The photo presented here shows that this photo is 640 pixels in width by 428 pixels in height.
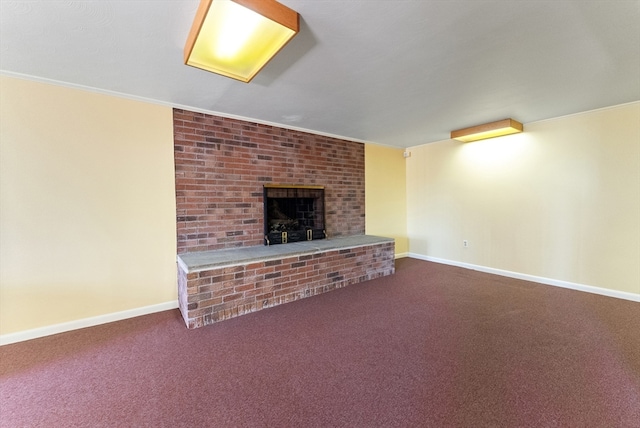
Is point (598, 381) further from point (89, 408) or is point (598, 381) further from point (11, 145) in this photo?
point (11, 145)

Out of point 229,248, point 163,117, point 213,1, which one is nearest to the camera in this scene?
point 213,1

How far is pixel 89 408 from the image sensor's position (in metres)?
1.46

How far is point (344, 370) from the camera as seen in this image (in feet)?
5.78

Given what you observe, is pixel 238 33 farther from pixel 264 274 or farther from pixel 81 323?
pixel 81 323

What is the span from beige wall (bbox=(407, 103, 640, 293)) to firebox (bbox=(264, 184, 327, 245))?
7.77 ft

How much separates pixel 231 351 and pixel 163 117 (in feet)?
8.36

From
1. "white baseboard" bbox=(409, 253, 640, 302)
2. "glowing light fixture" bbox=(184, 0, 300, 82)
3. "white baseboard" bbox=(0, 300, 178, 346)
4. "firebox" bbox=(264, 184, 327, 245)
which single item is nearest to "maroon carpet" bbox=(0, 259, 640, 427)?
"white baseboard" bbox=(0, 300, 178, 346)

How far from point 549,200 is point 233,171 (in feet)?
14.2

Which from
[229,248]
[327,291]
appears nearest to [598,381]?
[327,291]

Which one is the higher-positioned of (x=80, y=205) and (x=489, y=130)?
(x=489, y=130)

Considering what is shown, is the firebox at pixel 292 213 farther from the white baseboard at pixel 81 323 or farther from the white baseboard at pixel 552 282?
the white baseboard at pixel 552 282

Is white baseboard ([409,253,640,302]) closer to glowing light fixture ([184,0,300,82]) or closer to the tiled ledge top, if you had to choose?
the tiled ledge top

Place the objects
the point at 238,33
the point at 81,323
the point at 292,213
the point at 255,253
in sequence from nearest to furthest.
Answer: the point at 238,33
the point at 81,323
the point at 255,253
the point at 292,213

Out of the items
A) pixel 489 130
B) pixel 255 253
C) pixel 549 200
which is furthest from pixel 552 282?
pixel 255 253
